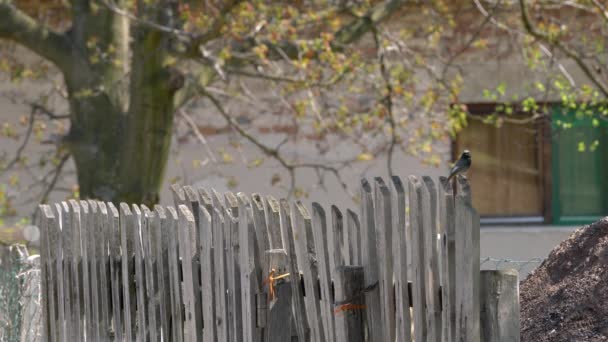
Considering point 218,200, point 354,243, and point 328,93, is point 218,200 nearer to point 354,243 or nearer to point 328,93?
point 354,243

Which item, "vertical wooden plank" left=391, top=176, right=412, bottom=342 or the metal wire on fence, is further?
the metal wire on fence

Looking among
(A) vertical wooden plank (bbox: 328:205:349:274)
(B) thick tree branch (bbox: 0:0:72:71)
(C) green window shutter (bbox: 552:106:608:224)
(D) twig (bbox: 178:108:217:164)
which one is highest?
(B) thick tree branch (bbox: 0:0:72:71)

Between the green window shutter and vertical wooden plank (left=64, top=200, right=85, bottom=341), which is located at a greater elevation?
the green window shutter

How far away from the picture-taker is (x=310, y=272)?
3.76 m

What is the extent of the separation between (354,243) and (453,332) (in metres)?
0.52

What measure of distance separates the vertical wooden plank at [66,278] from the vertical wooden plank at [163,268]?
82 cm

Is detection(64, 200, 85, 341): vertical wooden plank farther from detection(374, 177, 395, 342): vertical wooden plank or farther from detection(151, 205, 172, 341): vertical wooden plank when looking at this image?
detection(374, 177, 395, 342): vertical wooden plank

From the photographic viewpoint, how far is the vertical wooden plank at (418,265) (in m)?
3.33

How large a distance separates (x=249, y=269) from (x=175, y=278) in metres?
0.54

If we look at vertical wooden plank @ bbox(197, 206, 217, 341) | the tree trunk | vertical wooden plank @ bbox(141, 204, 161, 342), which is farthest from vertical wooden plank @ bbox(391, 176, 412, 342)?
the tree trunk

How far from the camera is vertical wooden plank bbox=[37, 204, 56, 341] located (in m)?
5.36

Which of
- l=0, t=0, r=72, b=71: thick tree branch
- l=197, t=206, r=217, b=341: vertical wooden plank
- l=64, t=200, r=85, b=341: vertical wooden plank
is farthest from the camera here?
l=0, t=0, r=72, b=71: thick tree branch

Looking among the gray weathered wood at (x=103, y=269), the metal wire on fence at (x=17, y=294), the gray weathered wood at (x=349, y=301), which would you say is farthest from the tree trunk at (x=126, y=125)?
the gray weathered wood at (x=349, y=301)

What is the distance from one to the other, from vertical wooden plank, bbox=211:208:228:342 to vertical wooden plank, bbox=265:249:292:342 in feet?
0.86
